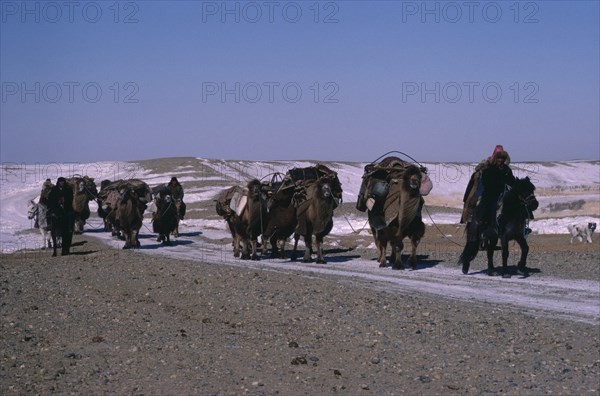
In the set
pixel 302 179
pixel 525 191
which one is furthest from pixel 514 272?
pixel 302 179

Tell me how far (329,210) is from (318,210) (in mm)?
306

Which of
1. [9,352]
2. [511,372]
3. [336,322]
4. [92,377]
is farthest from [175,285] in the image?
[511,372]

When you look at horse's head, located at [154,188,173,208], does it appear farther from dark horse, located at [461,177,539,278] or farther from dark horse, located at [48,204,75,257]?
dark horse, located at [461,177,539,278]

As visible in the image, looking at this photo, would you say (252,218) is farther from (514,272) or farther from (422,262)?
(514,272)

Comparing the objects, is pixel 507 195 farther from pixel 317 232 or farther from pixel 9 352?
pixel 9 352

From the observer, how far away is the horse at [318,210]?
22.3 metres

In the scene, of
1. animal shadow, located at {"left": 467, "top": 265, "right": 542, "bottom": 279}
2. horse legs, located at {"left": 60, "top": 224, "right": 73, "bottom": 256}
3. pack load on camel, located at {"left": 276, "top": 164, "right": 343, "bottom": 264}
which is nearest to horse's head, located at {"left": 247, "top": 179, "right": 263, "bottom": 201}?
pack load on camel, located at {"left": 276, "top": 164, "right": 343, "bottom": 264}

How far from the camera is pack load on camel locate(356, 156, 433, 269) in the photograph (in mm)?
20578

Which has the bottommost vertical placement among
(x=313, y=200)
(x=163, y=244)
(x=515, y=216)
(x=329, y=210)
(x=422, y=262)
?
(x=163, y=244)

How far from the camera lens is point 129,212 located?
89.0 feet

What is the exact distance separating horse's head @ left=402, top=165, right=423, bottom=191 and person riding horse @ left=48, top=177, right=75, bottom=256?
407 inches

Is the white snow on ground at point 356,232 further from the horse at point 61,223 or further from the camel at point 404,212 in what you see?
the horse at point 61,223

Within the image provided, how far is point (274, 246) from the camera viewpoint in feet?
80.3

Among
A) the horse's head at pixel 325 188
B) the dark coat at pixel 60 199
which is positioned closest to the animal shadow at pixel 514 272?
the horse's head at pixel 325 188
